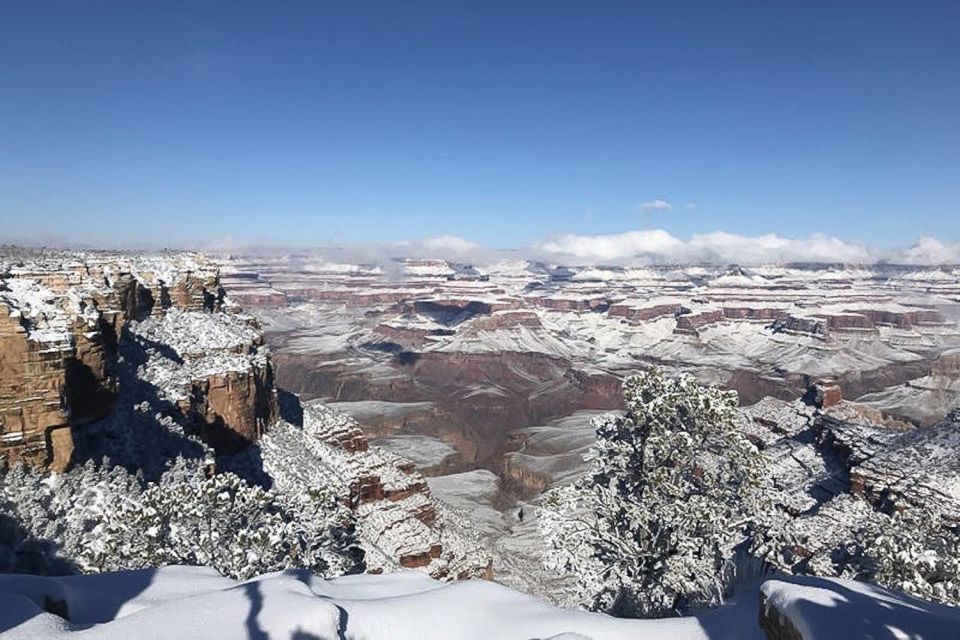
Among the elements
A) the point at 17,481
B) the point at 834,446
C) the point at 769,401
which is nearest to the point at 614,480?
the point at 17,481

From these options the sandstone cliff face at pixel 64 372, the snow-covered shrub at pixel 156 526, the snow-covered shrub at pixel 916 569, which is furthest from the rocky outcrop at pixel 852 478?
the sandstone cliff face at pixel 64 372

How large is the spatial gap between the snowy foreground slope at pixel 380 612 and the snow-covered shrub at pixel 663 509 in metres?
2.46

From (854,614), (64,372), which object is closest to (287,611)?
(854,614)

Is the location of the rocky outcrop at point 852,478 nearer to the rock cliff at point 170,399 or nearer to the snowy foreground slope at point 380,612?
the snowy foreground slope at point 380,612

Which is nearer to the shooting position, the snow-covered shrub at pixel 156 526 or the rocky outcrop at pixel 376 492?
the snow-covered shrub at pixel 156 526

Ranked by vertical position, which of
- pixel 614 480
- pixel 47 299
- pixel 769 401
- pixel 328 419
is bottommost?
pixel 769 401

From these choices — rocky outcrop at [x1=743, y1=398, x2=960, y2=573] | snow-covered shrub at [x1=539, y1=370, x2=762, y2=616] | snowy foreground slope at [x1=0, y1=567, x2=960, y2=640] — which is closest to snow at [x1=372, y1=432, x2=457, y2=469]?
rocky outcrop at [x1=743, y1=398, x2=960, y2=573]

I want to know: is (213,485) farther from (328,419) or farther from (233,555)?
(328,419)

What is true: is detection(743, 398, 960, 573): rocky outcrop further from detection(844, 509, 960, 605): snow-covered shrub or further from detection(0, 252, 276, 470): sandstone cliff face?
detection(0, 252, 276, 470): sandstone cliff face

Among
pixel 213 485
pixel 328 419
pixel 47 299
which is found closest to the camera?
pixel 213 485

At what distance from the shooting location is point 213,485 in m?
18.9

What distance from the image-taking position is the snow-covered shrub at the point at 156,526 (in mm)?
15953

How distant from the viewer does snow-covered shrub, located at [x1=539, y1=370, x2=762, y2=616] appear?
14.8 meters

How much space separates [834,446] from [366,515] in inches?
1898
